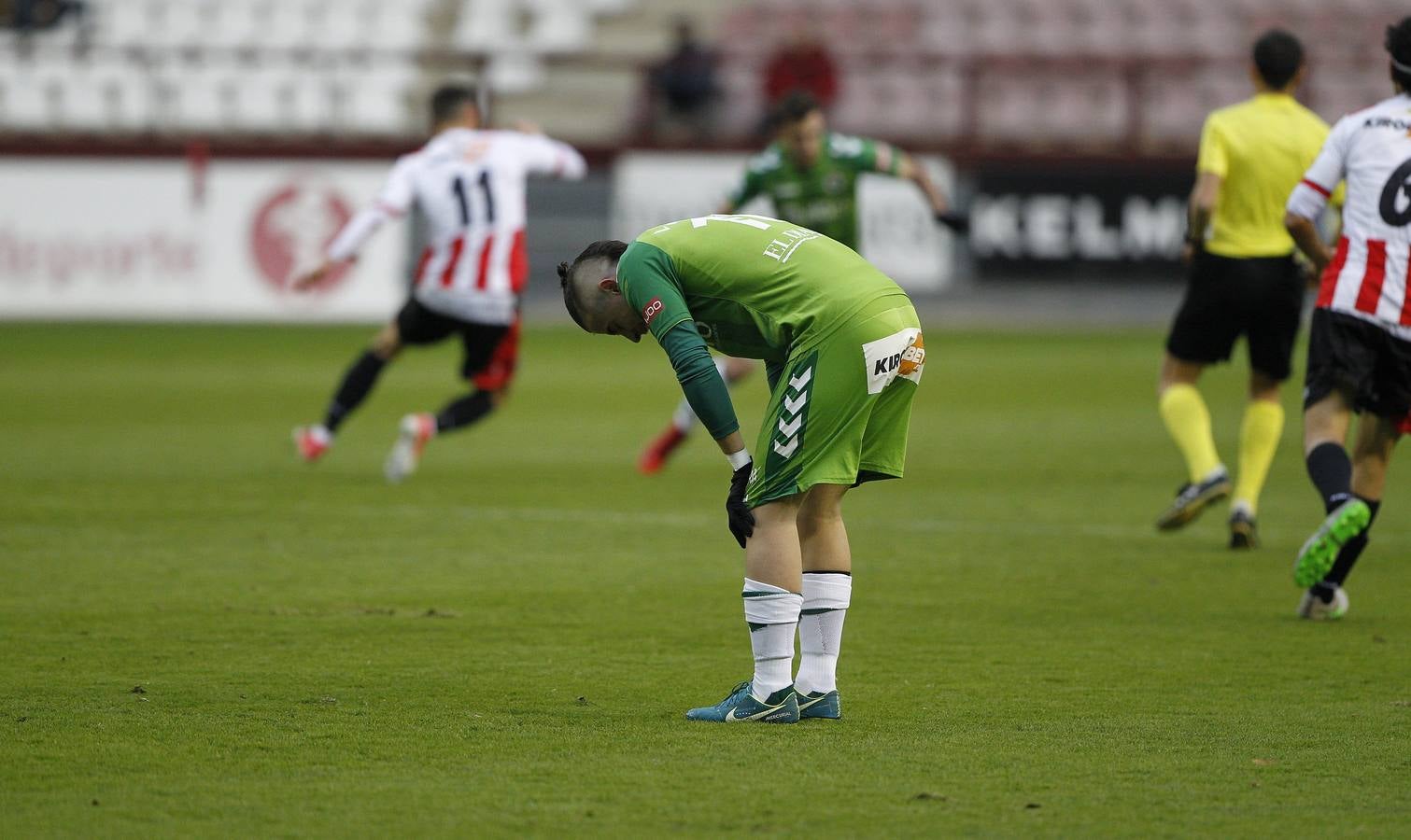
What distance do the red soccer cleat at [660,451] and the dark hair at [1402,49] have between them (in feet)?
17.2

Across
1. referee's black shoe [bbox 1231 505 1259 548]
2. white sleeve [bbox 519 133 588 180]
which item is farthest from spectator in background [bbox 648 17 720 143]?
referee's black shoe [bbox 1231 505 1259 548]

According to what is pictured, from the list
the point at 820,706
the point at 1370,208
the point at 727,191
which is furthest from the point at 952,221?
the point at 727,191

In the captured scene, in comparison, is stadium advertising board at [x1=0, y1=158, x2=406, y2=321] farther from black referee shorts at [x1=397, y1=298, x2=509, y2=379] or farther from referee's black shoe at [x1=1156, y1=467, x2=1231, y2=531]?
referee's black shoe at [x1=1156, y1=467, x2=1231, y2=531]

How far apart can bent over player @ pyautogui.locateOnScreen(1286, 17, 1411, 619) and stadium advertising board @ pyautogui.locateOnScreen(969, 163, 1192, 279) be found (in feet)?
54.8

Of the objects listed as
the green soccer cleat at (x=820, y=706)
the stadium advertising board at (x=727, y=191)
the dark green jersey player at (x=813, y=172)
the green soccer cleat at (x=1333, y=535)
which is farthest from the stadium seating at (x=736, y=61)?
the green soccer cleat at (x=820, y=706)

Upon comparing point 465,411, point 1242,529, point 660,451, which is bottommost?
point 660,451

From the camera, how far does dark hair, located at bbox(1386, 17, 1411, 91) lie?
20.3ft

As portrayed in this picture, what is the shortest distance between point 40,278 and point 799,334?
18.0 metres

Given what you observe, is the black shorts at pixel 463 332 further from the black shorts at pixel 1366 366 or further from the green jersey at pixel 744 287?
the green jersey at pixel 744 287

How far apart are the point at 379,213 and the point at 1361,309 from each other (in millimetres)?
5701

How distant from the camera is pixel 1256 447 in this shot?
832 centimetres

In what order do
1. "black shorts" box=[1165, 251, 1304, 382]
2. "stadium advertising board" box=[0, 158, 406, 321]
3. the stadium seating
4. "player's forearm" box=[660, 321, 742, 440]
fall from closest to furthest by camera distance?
"player's forearm" box=[660, 321, 742, 440], "black shorts" box=[1165, 251, 1304, 382], "stadium advertising board" box=[0, 158, 406, 321], the stadium seating

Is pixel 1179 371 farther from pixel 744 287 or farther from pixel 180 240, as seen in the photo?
pixel 180 240

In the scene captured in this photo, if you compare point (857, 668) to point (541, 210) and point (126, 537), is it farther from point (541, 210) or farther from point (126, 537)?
point (541, 210)
